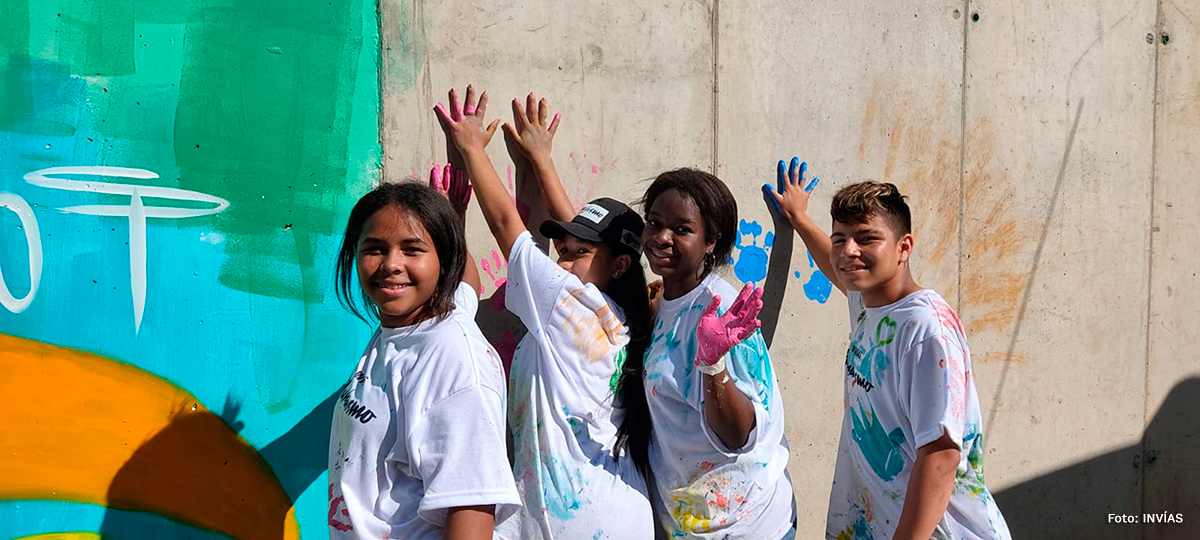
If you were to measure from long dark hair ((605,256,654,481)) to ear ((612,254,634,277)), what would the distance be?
0.07 meters

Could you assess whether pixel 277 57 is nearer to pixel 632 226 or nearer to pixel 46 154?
pixel 46 154

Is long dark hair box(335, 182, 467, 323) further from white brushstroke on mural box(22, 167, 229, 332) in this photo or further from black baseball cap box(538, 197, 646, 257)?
white brushstroke on mural box(22, 167, 229, 332)

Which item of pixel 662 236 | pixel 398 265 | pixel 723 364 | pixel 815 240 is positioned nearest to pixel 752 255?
pixel 815 240

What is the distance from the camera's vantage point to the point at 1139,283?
4809 mm

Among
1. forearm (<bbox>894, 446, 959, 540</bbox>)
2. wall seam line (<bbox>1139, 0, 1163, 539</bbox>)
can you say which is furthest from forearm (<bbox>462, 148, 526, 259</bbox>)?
wall seam line (<bbox>1139, 0, 1163, 539</bbox>)

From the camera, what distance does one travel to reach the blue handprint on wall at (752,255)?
12.8ft

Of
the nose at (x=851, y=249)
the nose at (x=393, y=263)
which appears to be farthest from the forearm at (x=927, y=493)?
the nose at (x=393, y=263)

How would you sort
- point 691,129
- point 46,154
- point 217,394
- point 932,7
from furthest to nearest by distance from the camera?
point 932,7 → point 691,129 → point 217,394 → point 46,154

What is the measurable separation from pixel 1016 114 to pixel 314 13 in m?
3.06

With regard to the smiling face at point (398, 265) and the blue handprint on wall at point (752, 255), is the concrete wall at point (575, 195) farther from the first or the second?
the smiling face at point (398, 265)

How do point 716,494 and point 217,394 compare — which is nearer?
point 716,494

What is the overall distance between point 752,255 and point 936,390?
130cm

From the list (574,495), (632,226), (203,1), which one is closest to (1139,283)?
(632,226)

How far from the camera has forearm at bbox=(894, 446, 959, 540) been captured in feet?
8.89
